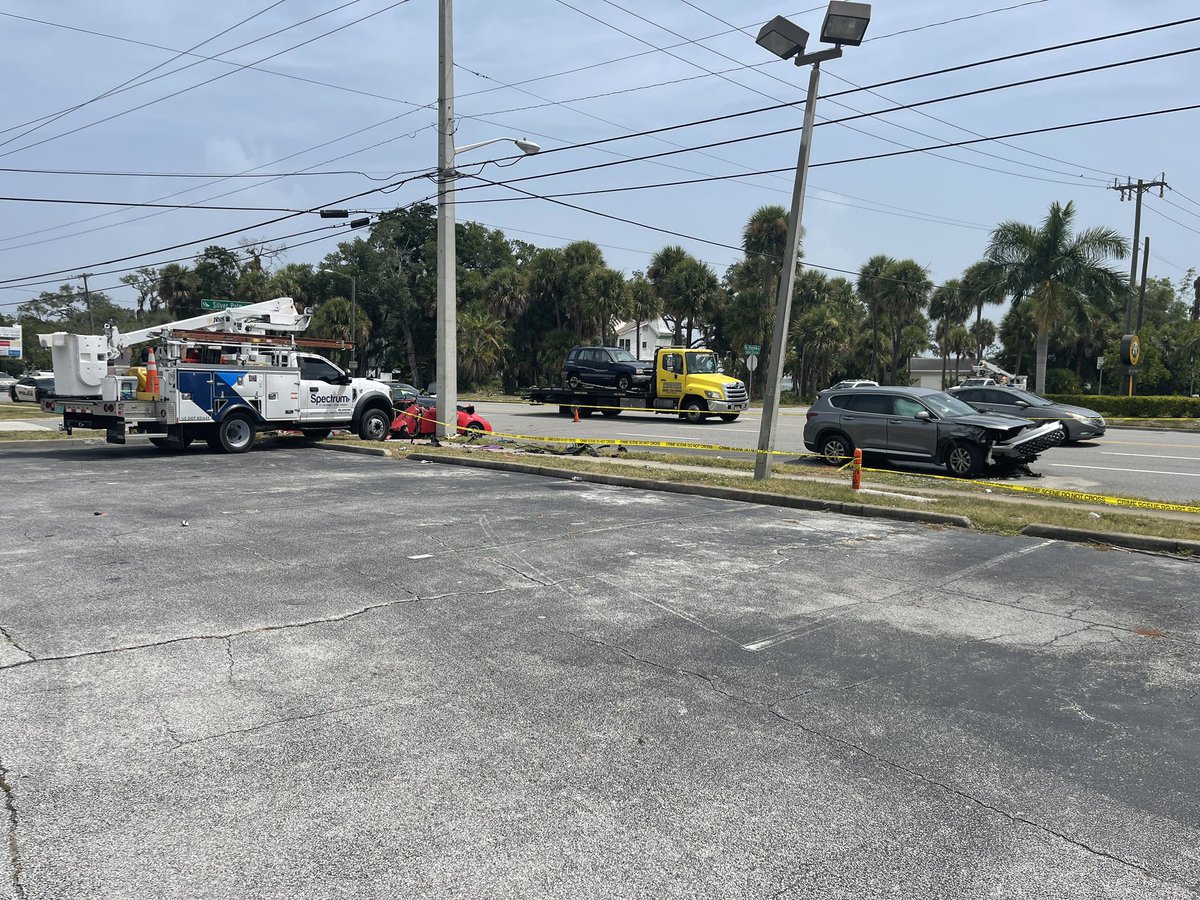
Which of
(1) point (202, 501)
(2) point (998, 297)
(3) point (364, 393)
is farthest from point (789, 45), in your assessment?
(2) point (998, 297)

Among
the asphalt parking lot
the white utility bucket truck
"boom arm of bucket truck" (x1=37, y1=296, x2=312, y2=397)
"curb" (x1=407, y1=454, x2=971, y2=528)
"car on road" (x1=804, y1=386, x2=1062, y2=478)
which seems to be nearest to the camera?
the asphalt parking lot

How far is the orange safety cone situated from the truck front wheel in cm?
1816

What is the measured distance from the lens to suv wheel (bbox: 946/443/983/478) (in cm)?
1555

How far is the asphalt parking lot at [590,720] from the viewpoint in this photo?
345cm

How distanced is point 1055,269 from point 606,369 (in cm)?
2000

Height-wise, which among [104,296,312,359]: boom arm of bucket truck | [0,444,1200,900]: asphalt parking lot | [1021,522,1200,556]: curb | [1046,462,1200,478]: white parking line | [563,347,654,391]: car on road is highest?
[104,296,312,359]: boom arm of bucket truck

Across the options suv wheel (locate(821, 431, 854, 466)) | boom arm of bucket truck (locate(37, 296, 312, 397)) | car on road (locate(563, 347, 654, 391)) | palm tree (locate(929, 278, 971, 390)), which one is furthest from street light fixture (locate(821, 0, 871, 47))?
palm tree (locate(929, 278, 971, 390))

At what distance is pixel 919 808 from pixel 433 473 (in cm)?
1297

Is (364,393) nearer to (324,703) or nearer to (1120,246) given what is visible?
(324,703)

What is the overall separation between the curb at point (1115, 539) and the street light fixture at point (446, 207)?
45.5ft

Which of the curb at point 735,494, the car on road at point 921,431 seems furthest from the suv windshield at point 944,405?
A: the curb at point 735,494

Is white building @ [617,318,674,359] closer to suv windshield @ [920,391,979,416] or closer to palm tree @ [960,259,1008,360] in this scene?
palm tree @ [960,259,1008,360]

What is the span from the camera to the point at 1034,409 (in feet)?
72.0

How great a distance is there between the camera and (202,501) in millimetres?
11984
